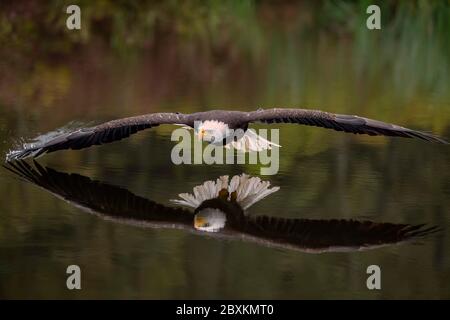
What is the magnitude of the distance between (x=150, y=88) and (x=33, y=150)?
4.47 m

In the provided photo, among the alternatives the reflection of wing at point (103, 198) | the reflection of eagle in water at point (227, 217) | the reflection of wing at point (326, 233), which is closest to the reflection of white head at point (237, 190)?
the reflection of eagle in water at point (227, 217)

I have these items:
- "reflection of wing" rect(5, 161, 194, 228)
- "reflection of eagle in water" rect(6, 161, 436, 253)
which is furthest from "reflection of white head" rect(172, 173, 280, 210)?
"reflection of wing" rect(5, 161, 194, 228)

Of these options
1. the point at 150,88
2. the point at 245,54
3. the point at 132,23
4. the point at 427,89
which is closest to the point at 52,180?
the point at 150,88

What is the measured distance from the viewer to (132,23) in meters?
20.5

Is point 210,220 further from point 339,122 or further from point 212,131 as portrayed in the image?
point 339,122

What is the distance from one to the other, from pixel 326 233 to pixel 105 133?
2351mm

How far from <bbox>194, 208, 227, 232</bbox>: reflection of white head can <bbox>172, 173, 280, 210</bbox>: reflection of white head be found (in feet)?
0.39

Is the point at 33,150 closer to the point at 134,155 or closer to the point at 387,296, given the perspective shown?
the point at 134,155

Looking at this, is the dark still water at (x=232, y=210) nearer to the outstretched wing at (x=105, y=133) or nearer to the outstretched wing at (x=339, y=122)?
the outstretched wing at (x=105, y=133)

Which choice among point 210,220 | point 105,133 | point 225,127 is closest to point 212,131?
point 225,127

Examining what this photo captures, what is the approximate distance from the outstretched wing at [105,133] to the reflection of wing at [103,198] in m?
0.19

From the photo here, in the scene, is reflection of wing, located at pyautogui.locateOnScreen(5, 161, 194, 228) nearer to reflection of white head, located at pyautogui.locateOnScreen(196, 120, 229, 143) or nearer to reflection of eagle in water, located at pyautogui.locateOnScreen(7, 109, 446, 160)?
reflection of eagle in water, located at pyautogui.locateOnScreen(7, 109, 446, 160)

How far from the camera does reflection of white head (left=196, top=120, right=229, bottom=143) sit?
362 inches

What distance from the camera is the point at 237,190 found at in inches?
353
